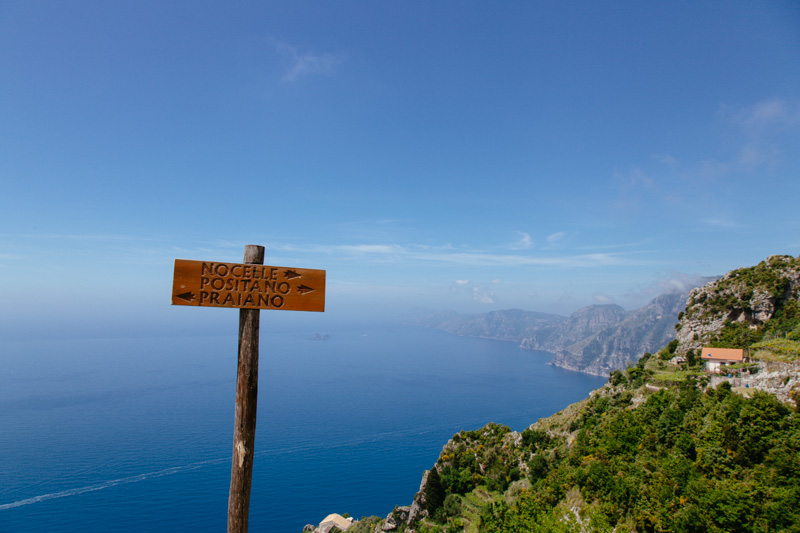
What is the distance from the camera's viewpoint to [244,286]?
4.29 m

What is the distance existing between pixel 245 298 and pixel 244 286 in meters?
0.13

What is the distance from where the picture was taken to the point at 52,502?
49156 millimetres

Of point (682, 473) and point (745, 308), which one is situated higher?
point (745, 308)

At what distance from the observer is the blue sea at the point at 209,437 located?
1976 inches

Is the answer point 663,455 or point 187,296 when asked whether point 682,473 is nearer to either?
point 663,455

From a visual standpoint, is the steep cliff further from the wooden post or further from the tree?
the wooden post

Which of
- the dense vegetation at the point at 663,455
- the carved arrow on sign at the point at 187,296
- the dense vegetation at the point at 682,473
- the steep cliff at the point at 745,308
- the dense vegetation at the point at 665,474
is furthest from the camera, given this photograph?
the steep cliff at the point at 745,308

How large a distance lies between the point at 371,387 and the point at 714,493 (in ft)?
369

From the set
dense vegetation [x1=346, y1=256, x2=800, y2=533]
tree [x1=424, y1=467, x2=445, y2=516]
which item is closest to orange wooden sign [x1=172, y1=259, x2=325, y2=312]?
dense vegetation [x1=346, y1=256, x2=800, y2=533]

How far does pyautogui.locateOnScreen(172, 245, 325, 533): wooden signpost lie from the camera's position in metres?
4.15

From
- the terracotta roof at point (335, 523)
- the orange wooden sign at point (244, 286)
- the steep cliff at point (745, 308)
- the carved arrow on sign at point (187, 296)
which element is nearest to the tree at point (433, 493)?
the terracotta roof at point (335, 523)

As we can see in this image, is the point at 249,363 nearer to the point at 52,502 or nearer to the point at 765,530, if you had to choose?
the point at 765,530

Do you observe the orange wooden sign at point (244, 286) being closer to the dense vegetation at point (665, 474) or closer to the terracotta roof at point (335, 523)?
the dense vegetation at point (665, 474)

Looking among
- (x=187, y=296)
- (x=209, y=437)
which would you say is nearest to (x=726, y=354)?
(x=187, y=296)
